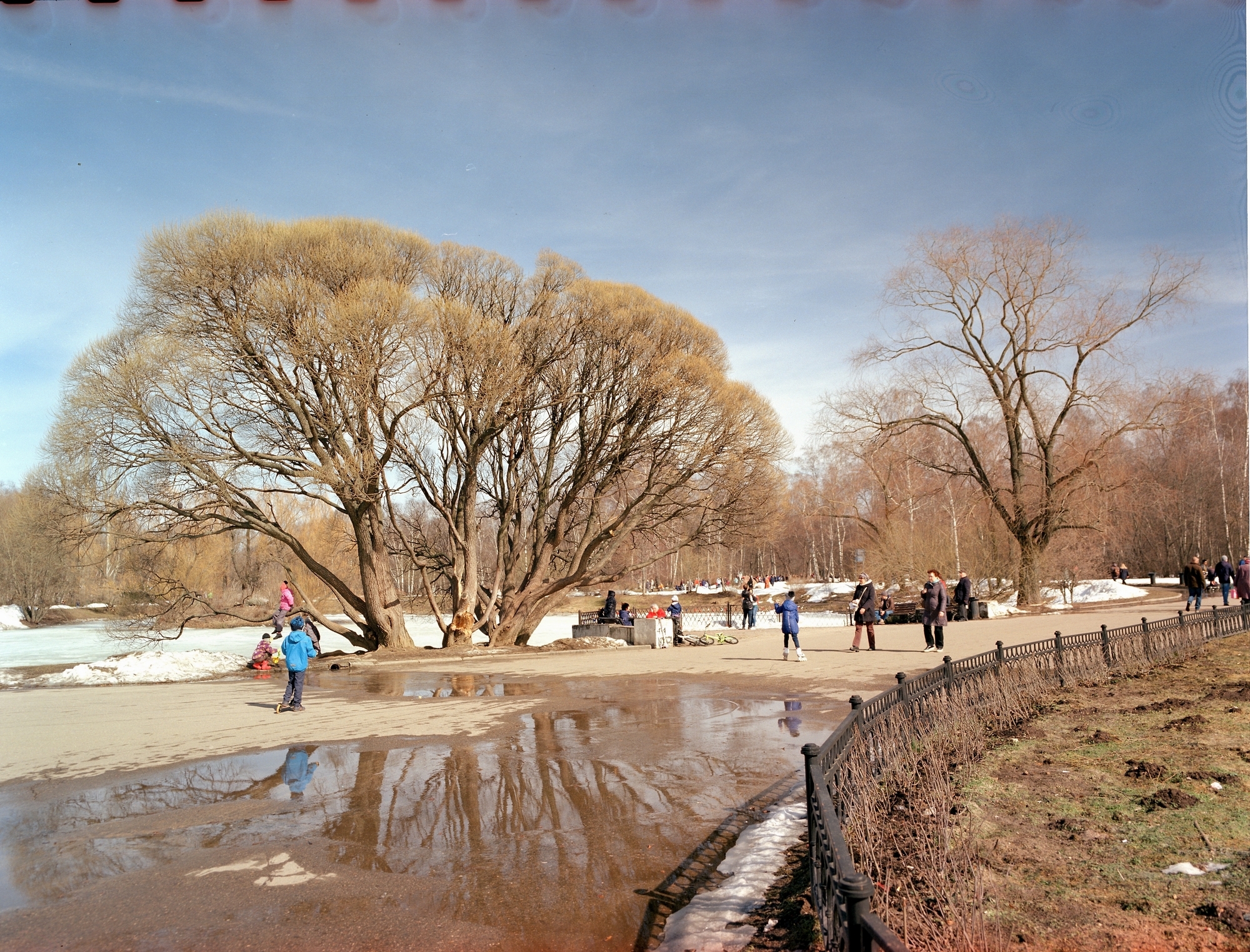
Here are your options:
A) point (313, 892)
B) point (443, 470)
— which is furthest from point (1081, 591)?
point (313, 892)

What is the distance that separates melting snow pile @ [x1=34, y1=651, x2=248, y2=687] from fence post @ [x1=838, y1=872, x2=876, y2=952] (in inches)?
751

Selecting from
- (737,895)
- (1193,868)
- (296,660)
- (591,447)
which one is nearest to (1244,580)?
(591,447)

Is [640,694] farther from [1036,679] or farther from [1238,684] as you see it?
[1238,684]

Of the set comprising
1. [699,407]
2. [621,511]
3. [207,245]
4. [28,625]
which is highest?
[207,245]

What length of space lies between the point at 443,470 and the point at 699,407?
28.2ft

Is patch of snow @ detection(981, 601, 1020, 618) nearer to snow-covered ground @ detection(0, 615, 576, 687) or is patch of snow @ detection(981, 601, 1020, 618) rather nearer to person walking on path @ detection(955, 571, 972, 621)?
person walking on path @ detection(955, 571, 972, 621)

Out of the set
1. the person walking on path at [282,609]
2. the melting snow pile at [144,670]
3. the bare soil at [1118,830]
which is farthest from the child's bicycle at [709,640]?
the bare soil at [1118,830]

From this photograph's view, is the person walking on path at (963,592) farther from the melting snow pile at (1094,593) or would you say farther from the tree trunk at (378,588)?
the tree trunk at (378,588)

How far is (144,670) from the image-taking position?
19203 mm

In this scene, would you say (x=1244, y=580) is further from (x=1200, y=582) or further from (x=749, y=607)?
(x=749, y=607)

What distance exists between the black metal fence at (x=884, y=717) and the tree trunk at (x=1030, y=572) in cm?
1484

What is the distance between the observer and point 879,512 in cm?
5491

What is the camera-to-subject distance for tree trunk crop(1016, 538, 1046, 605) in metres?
34.0

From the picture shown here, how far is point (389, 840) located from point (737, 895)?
281 centimetres
